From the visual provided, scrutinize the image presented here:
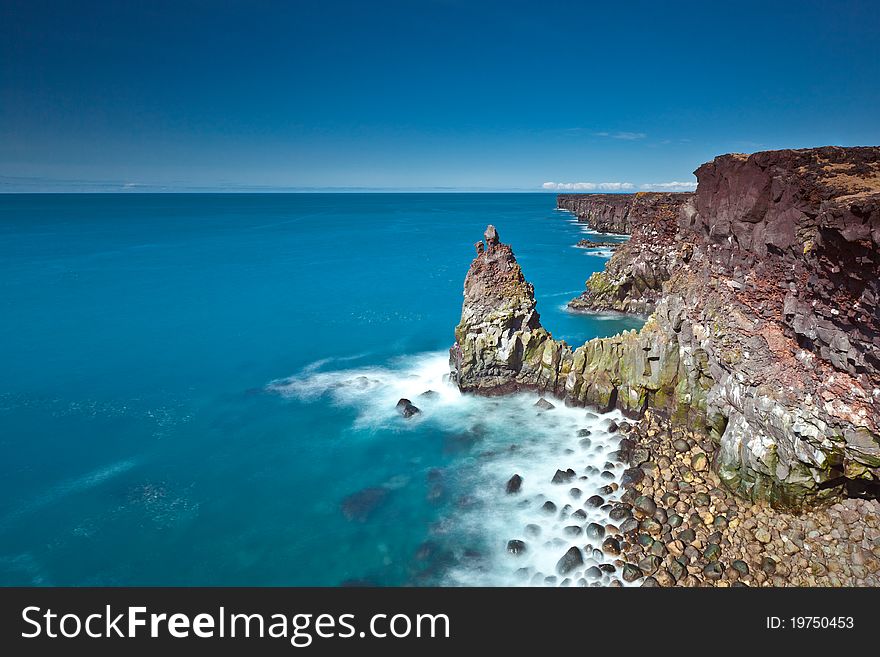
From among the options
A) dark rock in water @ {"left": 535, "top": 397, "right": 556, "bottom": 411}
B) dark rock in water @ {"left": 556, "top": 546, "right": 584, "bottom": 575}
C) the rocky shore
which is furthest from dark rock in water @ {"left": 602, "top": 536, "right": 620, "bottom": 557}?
dark rock in water @ {"left": 535, "top": 397, "right": 556, "bottom": 411}

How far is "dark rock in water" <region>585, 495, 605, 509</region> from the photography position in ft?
65.9

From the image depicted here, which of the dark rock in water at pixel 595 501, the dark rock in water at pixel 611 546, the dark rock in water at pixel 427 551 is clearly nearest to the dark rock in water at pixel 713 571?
the dark rock in water at pixel 611 546

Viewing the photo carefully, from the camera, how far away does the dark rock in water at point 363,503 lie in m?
22.5

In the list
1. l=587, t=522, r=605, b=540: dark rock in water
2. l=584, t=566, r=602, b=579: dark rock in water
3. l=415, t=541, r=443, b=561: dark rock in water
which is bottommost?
l=415, t=541, r=443, b=561: dark rock in water

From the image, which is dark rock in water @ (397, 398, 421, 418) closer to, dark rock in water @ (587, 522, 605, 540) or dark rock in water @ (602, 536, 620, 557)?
dark rock in water @ (587, 522, 605, 540)

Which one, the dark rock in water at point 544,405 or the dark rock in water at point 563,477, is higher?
the dark rock in water at point 544,405

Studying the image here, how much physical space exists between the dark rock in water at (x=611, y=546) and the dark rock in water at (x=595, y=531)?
34cm

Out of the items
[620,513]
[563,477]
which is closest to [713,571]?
[620,513]

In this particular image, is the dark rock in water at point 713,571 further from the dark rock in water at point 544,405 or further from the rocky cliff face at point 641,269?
the rocky cliff face at point 641,269

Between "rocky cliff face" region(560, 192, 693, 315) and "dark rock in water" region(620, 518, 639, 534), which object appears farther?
"rocky cliff face" region(560, 192, 693, 315)

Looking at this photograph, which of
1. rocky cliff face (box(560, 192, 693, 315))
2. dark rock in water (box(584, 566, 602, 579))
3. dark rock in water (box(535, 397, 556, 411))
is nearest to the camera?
dark rock in water (box(584, 566, 602, 579))

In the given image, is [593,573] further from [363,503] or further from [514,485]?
[363,503]

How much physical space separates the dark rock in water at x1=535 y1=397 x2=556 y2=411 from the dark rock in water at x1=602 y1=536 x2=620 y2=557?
11.6 metres

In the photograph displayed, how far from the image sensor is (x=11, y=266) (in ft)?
273
